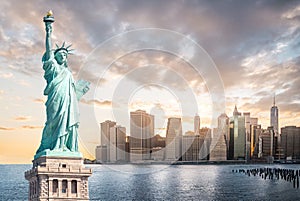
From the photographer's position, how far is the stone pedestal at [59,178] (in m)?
49.4

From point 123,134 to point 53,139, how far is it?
30322 mm

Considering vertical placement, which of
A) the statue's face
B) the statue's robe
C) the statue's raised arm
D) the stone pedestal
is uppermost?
the statue's raised arm

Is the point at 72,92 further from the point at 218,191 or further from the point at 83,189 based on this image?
the point at 218,191

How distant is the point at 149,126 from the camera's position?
270 feet

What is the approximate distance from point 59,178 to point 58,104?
21.4 ft

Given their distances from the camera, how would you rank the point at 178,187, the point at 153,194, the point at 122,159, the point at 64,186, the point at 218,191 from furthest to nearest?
the point at 178,187 < the point at 218,191 < the point at 153,194 < the point at 122,159 < the point at 64,186

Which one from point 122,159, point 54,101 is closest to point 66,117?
point 54,101

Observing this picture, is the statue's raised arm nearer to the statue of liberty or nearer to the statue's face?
the statue of liberty

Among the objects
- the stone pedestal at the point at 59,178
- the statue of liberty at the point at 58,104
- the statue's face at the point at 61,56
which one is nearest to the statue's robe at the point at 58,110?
the statue of liberty at the point at 58,104

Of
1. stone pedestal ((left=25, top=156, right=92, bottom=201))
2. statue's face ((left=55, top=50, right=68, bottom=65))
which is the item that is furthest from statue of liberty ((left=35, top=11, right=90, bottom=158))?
stone pedestal ((left=25, top=156, right=92, bottom=201))

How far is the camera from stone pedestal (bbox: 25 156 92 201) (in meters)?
49.4

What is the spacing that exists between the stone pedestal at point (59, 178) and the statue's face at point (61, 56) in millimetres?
8354

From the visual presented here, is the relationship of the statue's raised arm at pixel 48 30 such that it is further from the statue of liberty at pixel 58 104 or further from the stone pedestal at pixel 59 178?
the stone pedestal at pixel 59 178

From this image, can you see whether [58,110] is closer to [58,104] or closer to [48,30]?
[58,104]
